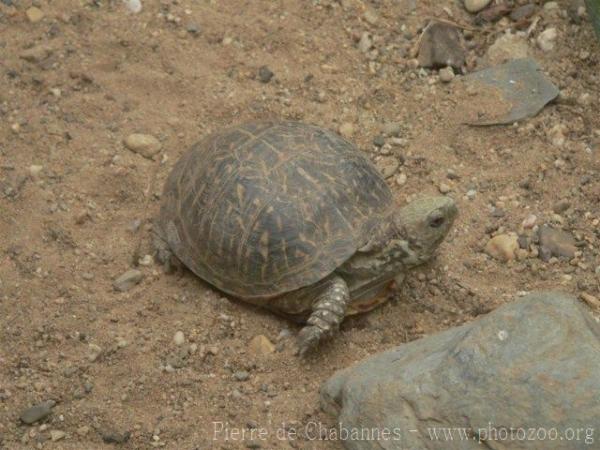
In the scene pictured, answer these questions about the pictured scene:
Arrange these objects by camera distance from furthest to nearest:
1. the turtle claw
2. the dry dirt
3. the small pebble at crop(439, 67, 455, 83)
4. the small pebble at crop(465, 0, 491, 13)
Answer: the small pebble at crop(465, 0, 491, 13) < the small pebble at crop(439, 67, 455, 83) < the turtle claw < the dry dirt

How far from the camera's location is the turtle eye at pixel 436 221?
4.11 metres

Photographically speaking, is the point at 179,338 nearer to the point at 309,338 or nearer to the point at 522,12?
the point at 309,338

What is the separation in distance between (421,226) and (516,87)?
1.60 m

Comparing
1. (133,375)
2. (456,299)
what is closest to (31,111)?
(133,375)

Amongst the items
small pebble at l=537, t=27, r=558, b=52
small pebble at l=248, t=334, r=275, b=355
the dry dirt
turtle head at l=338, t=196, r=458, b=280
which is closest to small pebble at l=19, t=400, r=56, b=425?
the dry dirt

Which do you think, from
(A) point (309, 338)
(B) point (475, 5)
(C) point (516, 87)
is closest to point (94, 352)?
(A) point (309, 338)

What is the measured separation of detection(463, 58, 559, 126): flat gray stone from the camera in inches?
203

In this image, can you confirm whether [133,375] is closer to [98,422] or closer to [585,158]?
[98,422]

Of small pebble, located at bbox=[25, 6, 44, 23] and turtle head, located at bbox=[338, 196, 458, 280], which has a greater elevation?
turtle head, located at bbox=[338, 196, 458, 280]

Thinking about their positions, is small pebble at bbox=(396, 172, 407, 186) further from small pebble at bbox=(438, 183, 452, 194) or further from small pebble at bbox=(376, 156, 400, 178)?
small pebble at bbox=(438, 183, 452, 194)

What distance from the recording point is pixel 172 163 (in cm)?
507

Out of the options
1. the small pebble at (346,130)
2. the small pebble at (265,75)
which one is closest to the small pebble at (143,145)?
the small pebble at (265,75)

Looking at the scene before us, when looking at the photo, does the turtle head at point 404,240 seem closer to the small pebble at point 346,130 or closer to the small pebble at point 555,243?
the small pebble at point 555,243

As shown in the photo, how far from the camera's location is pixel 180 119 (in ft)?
17.2
